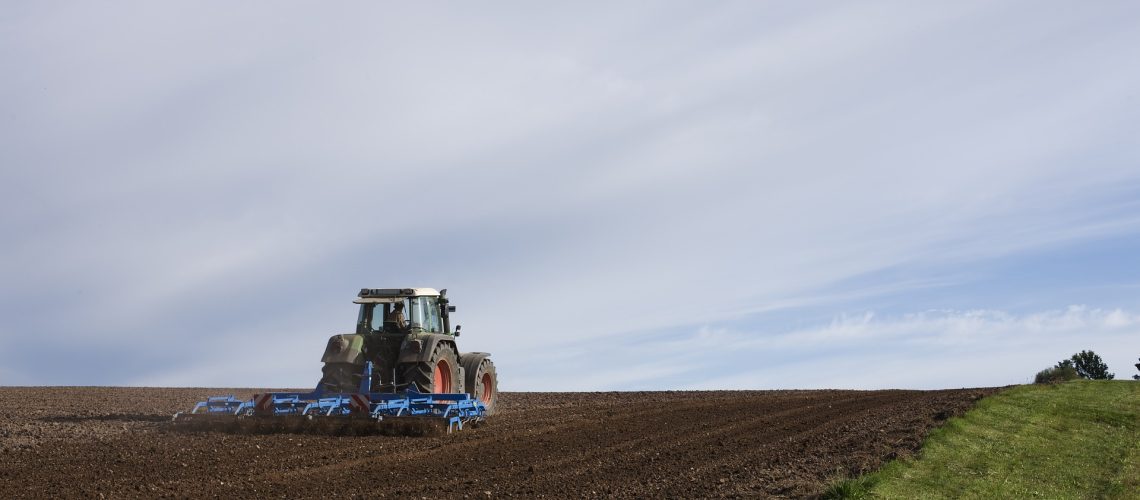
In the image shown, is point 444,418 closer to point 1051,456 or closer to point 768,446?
point 768,446

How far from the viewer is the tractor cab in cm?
1838

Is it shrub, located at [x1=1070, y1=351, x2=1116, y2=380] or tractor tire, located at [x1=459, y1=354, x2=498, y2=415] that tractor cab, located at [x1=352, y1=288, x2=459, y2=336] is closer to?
tractor tire, located at [x1=459, y1=354, x2=498, y2=415]

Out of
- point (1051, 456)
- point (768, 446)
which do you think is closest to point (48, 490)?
point (768, 446)

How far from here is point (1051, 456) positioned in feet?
47.6

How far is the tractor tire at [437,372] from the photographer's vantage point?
17156 mm

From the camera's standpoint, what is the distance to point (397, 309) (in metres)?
18.7

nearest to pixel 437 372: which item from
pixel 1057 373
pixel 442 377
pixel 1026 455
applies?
pixel 442 377

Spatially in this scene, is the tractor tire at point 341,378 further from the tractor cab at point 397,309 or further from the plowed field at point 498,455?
the plowed field at point 498,455

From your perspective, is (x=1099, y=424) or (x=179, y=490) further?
(x=1099, y=424)

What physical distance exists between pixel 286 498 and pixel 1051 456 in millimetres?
11394

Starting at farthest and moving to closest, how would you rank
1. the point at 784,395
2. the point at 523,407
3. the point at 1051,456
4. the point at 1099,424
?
the point at 784,395 < the point at 523,407 < the point at 1099,424 < the point at 1051,456

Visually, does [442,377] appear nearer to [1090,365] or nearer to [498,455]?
[498,455]

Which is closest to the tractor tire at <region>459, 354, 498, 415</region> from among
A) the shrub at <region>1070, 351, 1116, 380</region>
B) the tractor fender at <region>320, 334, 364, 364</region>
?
the tractor fender at <region>320, 334, 364, 364</region>

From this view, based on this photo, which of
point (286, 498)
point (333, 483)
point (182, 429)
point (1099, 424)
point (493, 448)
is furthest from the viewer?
point (1099, 424)
